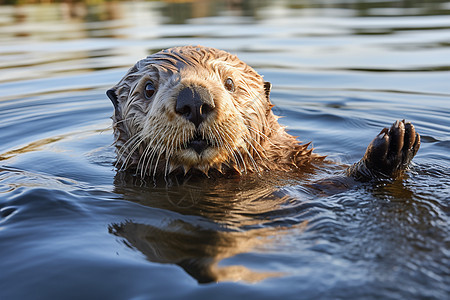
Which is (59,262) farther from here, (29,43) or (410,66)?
(29,43)

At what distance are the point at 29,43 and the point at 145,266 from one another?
1220 centimetres

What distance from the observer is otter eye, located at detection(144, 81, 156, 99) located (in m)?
4.07

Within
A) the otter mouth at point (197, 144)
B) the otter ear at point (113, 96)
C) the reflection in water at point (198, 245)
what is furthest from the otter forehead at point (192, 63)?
the reflection in water at point (198, 245)

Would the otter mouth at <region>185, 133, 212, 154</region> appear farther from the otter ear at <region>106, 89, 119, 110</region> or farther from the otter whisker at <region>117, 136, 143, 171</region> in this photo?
the otter ear at <region>106, 89, 119, 110</region>

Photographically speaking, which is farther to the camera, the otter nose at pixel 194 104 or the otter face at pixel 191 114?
the otter face at pixel 191 114

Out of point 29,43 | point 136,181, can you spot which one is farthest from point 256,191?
point 29,43

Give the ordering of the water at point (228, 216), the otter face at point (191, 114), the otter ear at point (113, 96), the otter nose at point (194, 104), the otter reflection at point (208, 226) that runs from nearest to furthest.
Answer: the water at point (228, 216) < the otter reflection at point (208, 226) < the otter nose at point (194, 104) < the otter face at point (191, 114) < the otter ear at point (113, 96)

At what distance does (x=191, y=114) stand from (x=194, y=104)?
79 mm

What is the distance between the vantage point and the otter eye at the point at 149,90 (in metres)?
4.07

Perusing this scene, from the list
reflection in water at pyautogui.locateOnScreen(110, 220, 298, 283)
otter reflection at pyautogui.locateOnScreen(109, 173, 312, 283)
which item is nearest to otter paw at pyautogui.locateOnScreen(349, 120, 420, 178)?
otter reflection at pyautogui.locateOnScreen(109, 173, 312, 283)

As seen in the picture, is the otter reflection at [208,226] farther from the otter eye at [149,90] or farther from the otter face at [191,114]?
the otter eye at [149,90]

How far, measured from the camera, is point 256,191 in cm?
386

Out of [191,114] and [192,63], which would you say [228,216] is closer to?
[191,114]

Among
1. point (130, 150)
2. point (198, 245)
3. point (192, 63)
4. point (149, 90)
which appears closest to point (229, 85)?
point (192, 63)
